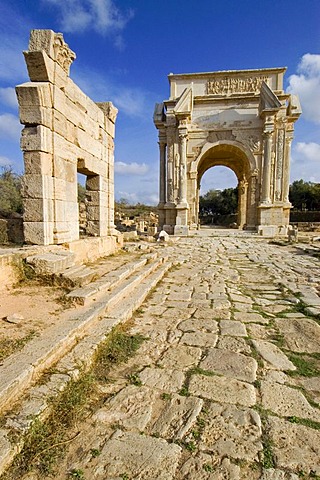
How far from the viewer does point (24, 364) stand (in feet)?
6.42

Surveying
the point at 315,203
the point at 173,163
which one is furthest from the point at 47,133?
the point at 315,203

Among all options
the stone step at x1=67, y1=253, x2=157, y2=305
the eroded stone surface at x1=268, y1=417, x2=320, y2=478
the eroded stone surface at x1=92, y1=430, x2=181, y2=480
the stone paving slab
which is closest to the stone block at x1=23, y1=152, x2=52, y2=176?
the stone step at x1=67, y1=253, x2=157, y2=305

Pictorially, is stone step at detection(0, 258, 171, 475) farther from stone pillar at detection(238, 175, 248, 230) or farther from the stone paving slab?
stone pillar at detection(238, 175, 248, 230)

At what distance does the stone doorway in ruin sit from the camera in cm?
1574

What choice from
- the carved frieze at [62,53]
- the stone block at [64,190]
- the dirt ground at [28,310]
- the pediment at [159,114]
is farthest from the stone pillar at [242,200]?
the dirt ground at [28,310]

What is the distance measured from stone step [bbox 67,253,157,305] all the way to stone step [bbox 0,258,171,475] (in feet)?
0.65

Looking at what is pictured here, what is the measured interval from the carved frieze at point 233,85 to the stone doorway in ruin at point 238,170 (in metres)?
3.47

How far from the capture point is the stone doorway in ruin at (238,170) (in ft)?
51.6

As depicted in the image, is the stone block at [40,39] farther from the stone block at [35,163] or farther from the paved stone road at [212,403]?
the paved stone road at [212,403]

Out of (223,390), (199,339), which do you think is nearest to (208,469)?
(223,390)

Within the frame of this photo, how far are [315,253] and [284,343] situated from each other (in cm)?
666

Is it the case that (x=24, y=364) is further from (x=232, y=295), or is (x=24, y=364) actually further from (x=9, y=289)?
(x=232, y=295)

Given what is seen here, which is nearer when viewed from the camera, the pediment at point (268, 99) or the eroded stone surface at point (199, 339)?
the eroded stone surface at point (199, 339)

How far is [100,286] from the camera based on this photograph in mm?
3885
